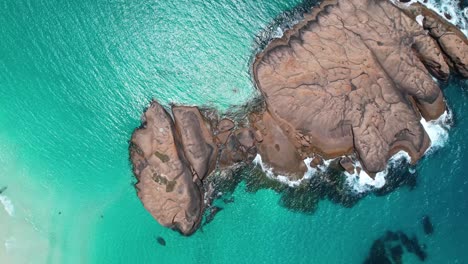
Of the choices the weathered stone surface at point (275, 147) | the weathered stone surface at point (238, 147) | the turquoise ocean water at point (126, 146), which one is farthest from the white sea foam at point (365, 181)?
the weathered stone surface at point (238, 147)

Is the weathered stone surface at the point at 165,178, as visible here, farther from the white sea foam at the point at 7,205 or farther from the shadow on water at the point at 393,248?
the shadow on water at the point at 393,248

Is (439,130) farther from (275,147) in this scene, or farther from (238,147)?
(238,147)

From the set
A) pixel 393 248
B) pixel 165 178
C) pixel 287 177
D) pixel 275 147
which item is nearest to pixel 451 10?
pixel 275 147

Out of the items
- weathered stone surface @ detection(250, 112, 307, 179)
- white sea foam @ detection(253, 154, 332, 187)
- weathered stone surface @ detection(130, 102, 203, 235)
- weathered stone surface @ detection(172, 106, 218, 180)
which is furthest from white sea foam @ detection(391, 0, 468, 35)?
weathered stone surface @ detection(130, 102, 203, 235)

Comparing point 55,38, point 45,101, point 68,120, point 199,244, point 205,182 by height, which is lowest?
point 199,244

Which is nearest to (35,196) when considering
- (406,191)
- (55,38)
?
(55,38)

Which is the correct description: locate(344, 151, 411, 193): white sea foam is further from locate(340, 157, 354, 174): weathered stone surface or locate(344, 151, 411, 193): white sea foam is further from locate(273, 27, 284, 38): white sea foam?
locate(273, 27, 284, 38): white sea foam

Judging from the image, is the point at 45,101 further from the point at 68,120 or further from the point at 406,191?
the point at 406,191
